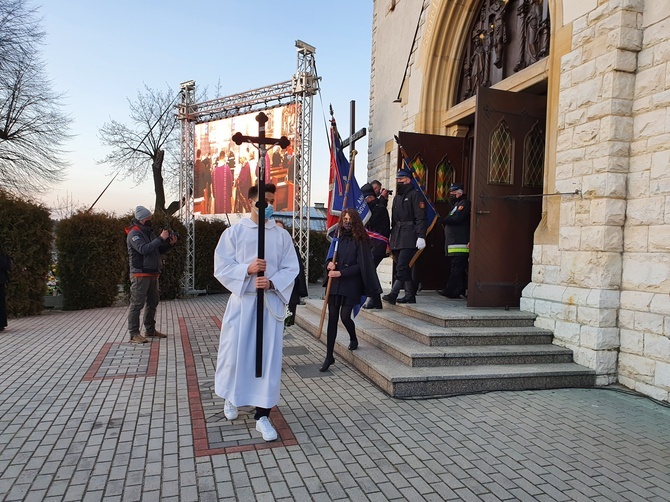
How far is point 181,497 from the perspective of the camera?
2.90 m

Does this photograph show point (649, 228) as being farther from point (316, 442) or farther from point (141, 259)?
point (141, 259)

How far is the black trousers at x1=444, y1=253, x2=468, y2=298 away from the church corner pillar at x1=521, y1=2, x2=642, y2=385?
6.18ft

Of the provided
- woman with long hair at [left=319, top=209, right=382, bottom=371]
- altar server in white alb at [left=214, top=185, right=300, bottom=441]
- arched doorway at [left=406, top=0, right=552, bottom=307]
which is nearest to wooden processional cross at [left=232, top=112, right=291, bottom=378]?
altar server in white alb at [left=214, top=185, right=300, bottom=441]

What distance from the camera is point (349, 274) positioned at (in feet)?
18.5

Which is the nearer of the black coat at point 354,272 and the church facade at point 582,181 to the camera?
the church facade at point 582,181

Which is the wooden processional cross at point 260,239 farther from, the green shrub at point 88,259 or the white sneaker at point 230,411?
the green shrub at point 88,259

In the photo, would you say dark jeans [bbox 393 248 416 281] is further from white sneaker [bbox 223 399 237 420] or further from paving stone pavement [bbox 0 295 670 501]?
white sneaker [bbox 223 399 237 420]

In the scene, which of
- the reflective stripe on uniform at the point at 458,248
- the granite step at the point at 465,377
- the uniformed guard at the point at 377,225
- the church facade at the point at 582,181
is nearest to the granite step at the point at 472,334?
the church facade at the point at 582,181

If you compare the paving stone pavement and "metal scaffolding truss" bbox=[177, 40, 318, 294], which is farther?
"metal scaffolding truss" bbox=[177, 40, 318, 294]

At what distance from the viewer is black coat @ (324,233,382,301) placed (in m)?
5.65

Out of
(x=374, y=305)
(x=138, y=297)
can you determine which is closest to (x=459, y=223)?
(x=374, y=305)

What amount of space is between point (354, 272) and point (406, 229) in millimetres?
1881

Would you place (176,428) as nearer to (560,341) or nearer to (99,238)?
(560,341)

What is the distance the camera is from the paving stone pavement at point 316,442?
10.0ft
